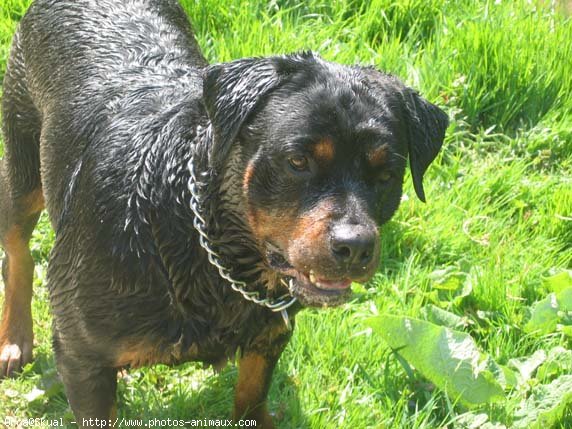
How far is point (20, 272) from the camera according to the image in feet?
15.2

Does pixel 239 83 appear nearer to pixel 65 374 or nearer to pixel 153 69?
pixel 153 69

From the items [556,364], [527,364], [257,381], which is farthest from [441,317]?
[257,381]

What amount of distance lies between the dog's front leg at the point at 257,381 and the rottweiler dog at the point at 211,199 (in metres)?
0.01

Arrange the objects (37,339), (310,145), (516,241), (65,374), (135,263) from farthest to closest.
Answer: (516,241) < (37,339) < (65,374) < (135,263) < (310,145)

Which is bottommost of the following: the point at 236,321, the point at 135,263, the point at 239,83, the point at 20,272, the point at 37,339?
the point at 37,339

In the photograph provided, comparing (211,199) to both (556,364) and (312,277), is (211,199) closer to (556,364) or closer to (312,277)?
(312,277)

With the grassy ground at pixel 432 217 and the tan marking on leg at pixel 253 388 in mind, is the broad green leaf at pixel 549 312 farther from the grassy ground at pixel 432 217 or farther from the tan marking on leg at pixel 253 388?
the tan marking on leg at pixel 253 388

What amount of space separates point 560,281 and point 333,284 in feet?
5.87

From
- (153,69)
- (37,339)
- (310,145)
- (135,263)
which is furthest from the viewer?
(37,339)

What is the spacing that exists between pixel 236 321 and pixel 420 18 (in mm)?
3059

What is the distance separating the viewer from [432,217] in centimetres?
510

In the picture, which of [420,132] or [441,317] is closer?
[420,132]

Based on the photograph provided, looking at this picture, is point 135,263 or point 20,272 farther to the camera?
point 20,272

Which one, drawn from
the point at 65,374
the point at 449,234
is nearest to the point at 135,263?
the point at 65,374
